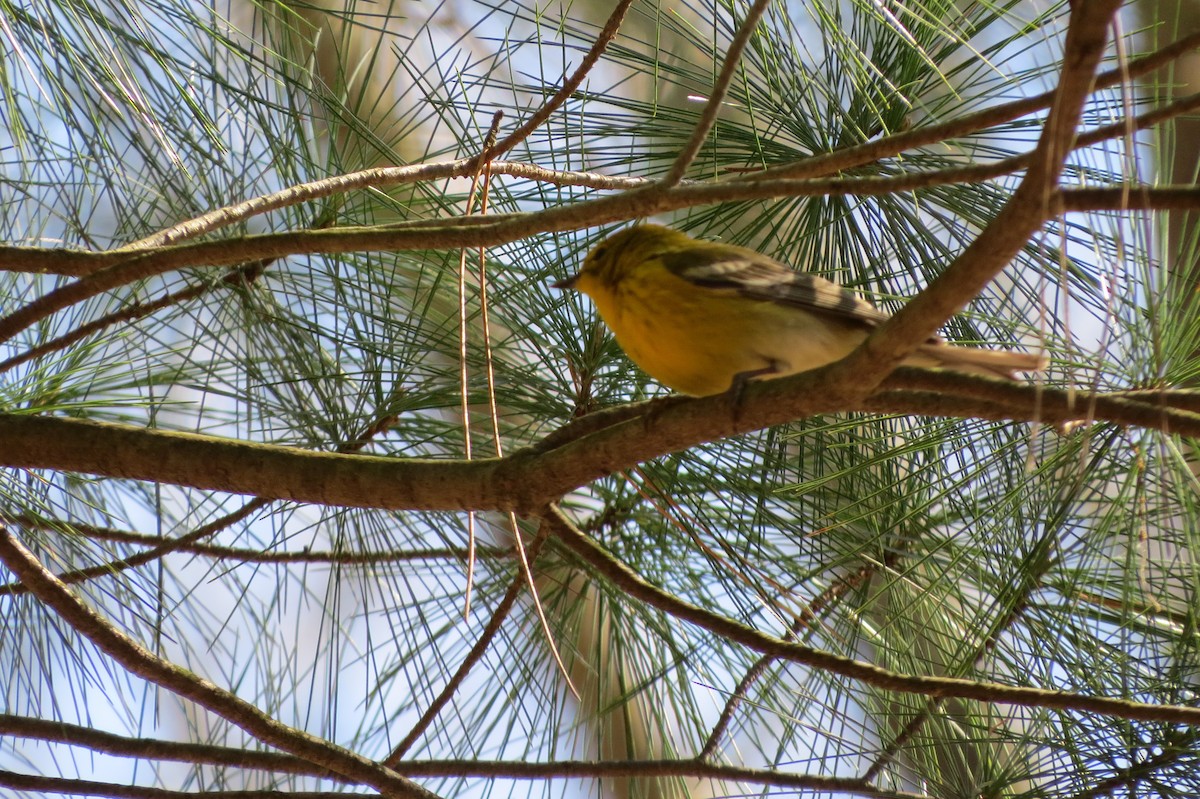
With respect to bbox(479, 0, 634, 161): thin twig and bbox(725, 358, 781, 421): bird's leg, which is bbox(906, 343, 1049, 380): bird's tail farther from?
bbox(479, 0, 634, 161): thin twig

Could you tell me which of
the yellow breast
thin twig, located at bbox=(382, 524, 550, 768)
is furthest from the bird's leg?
thin twig, located at bbox=(382, 524, 550, 768)

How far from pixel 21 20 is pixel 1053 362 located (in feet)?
5.39

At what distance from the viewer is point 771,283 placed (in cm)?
194

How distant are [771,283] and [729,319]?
10cm

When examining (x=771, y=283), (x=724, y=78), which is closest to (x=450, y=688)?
(x=771, y=283)

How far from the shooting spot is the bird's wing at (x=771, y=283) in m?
1.91

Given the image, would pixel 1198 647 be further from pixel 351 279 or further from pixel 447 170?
pixel 351 279

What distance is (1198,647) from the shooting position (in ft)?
5.80

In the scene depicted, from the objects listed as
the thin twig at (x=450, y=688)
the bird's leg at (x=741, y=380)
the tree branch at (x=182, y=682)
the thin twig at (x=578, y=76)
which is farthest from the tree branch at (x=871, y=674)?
the thin twig at (x=578, y=76)

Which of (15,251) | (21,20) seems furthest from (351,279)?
(15,251)

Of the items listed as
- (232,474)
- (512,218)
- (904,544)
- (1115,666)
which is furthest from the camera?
(904,544)

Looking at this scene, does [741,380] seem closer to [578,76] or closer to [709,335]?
[709,335]

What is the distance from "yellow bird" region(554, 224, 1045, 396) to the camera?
1897mm

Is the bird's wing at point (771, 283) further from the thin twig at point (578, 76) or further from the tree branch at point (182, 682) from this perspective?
the tree branch at point (182, 682)
